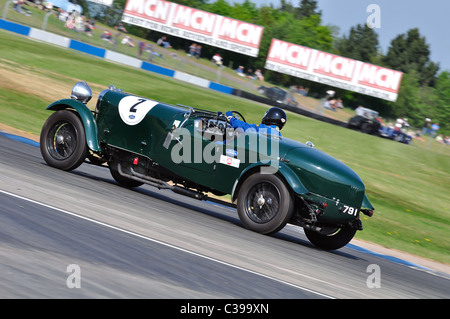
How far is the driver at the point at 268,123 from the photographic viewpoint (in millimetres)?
8203

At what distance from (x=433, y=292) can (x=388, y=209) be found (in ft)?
25.5

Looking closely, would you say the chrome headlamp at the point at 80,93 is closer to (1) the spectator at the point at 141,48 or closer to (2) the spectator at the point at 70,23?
(1) the spectator at the point at 141,48

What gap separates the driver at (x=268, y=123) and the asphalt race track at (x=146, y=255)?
127 centimetres

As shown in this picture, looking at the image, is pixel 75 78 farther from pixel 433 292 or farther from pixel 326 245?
pixel 433 292

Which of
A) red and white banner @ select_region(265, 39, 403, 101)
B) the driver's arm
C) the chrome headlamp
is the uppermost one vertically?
red and white banner @ select_region(265, 39, 403, 101)

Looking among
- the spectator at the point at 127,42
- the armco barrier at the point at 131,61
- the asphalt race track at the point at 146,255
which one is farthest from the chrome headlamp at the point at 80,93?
the spectator at the point at 127,42

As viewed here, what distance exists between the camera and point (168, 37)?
56.3 m

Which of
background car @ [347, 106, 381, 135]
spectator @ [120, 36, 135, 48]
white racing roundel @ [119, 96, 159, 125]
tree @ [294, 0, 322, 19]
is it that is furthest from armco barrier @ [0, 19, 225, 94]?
tree @ [294, 0, 322, 19]

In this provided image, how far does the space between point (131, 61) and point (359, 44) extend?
232ft

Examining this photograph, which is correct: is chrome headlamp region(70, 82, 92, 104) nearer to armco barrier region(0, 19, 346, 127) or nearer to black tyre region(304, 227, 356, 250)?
black tyre region(304, 227, 356, 250)

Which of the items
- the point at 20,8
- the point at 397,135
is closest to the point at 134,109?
the point at 397,135

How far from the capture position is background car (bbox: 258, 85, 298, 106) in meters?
39.5

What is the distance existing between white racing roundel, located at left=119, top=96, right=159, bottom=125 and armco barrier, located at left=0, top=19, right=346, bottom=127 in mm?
29677

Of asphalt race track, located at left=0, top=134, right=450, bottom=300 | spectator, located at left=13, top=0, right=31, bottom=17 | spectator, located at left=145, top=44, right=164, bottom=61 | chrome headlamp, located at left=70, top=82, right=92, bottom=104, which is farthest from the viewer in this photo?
spectator, located at left=145, top=44, right=164, bottom=61
